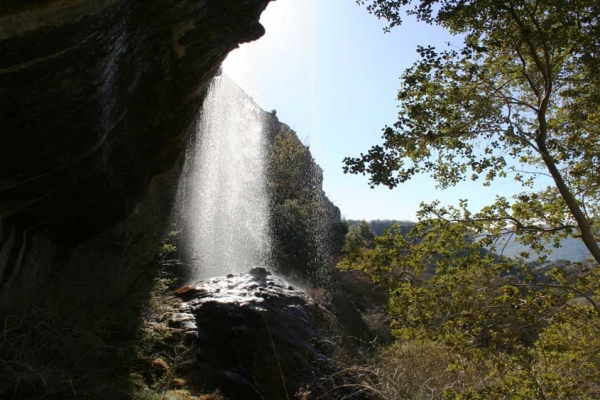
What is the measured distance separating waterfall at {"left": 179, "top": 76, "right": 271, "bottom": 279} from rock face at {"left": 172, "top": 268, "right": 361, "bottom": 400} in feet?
32.9

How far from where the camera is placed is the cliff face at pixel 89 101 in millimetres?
5188

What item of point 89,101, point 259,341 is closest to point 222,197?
point 259,341

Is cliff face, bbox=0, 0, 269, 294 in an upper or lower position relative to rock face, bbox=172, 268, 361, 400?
upper

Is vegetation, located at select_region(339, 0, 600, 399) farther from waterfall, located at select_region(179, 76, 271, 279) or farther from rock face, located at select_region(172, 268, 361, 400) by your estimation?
waterfall, located at select_region(179, 76, 271, 279)

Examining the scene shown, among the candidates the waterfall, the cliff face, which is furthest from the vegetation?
the waterfall

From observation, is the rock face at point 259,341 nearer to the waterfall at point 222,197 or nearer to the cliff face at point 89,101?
the cliff face at point 89,101

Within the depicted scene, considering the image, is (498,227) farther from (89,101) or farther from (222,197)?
(222,197)

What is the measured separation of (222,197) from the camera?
29406 mm

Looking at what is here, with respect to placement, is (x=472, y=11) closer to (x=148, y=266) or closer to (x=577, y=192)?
(x=577, y=192)

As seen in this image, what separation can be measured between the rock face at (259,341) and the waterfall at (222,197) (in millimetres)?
10017

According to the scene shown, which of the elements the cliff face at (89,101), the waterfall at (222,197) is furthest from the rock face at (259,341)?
the waterfall at (222,197)

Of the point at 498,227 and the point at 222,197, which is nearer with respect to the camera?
the point at 498,227

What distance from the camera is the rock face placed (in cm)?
1064

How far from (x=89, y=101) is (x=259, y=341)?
719 cm
